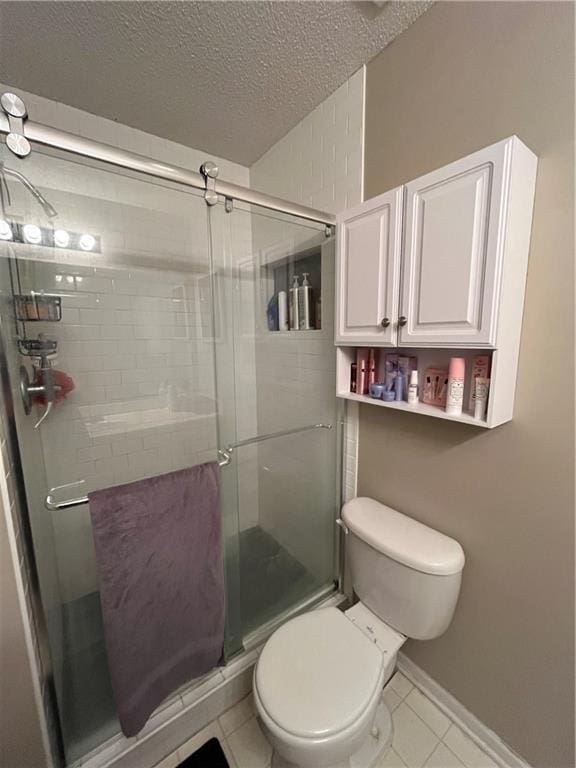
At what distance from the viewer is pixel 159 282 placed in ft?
5.37

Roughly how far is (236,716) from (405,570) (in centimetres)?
91

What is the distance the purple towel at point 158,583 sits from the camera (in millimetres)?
971

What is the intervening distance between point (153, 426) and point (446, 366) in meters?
1.42

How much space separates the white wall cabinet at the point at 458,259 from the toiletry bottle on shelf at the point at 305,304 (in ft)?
1.61

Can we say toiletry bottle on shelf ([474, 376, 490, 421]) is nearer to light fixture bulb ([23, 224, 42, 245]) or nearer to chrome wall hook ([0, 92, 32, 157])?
chrome wall hook ([0, 92, 32, 157])

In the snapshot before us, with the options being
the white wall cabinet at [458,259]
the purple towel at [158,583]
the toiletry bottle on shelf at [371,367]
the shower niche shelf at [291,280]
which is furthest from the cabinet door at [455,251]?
the purple towel at [158,583]

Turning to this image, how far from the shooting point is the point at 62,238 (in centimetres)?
134

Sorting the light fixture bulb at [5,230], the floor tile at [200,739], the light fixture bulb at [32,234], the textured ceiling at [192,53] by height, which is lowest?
the floor tile at [200,739]

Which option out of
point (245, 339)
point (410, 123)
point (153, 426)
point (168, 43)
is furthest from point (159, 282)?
point (410, 123)

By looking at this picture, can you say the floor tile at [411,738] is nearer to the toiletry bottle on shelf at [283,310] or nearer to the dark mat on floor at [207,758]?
the dark mat on floor at [207,758]

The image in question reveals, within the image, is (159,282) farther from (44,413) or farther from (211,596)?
(211,596)

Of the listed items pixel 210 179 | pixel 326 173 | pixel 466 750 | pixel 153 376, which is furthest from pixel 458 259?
pixel 466 750

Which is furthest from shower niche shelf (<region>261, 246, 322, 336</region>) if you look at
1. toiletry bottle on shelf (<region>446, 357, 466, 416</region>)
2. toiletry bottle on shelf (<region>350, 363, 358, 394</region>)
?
toiletry bottle on shelf (<region>446, 357, 466, 416</region>)

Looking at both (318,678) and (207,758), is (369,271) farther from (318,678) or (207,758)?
(207,758)
